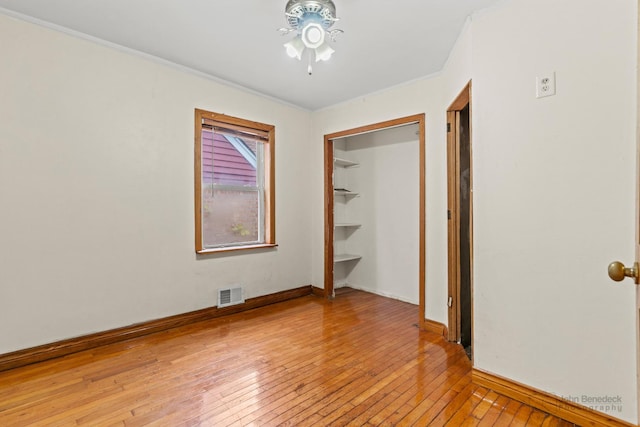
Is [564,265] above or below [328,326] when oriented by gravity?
above

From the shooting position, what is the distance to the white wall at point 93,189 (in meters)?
2.25

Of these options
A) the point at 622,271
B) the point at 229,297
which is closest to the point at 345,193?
the point at 229,297

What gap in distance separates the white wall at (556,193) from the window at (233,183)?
7.83ft

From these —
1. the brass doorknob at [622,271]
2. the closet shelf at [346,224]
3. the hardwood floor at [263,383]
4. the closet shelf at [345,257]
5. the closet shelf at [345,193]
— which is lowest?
the hardwood floor at [263,383]

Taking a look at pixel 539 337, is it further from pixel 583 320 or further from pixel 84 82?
pixel 84 82

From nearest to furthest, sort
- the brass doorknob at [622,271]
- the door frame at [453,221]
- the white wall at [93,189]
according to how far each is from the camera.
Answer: the brass doorknob at [622,271], the white wall at [93,189], the door frame at [453,221]

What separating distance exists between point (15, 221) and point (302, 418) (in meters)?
2.39

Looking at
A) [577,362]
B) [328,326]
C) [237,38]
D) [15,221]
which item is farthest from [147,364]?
[577,362]

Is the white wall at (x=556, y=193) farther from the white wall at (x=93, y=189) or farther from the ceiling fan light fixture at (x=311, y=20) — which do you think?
the white wall at (x=93, y=189)

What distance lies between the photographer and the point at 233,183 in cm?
361

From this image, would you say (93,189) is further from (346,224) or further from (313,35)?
(346,224)

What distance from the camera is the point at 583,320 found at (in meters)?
1.67

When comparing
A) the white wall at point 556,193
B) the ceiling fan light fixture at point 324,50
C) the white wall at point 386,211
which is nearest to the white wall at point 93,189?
the ceiling fan light fixture at point 324,50

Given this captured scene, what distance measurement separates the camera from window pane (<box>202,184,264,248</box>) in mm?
3395
